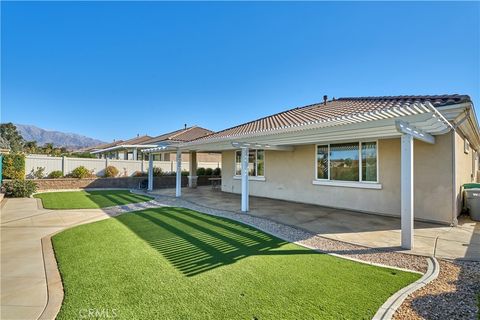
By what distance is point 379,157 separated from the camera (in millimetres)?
9445

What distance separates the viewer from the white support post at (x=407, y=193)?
5.74m

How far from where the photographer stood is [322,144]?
1120 cm

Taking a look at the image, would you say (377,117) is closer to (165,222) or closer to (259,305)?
(259,305)

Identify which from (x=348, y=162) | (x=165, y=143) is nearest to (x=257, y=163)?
(x=348, y=162)

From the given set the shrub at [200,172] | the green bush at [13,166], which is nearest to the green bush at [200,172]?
the shrub at [200,172]

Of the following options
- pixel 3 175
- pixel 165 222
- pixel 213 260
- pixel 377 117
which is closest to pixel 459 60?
pixel 377 117

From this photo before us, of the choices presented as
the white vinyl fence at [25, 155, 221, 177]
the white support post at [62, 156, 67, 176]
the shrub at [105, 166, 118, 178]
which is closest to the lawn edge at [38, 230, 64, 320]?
the white vinyl fence at [25, 155, 221, 177]

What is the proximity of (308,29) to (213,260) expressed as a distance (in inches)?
470

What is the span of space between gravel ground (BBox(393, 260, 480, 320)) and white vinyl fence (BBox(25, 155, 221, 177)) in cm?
2244

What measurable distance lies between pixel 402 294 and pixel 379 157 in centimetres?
695

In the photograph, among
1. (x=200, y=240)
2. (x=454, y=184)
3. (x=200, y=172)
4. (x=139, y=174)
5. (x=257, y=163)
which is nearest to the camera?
(x=200, y=240)

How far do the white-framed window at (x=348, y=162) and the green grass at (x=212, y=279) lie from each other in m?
5.68

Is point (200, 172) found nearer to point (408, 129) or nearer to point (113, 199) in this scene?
point (113, 199)

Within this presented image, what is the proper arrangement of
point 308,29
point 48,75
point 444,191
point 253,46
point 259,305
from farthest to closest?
point 48,75
point 253,46
point 308,29
point 444,191
point 259,305
